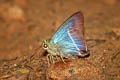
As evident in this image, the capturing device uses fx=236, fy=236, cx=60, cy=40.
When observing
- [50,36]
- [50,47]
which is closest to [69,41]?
[50,47]

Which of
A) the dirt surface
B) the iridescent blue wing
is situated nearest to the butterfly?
the iridescent blue wing

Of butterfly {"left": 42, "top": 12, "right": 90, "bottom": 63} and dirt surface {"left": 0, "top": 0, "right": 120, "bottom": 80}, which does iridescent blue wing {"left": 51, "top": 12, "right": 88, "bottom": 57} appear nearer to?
butterfly {"left": 42, "top": 12, "right": 90, "bottom": 63}

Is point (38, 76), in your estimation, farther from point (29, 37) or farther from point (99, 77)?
point (29, 37)

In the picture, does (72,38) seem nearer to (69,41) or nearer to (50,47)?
(69,41)

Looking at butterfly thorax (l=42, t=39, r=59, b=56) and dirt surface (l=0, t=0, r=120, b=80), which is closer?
dirt surface (l=0, t=0, r=120, b=80)

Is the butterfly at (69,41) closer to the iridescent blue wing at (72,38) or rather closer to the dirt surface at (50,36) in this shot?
the iridescent blue wing at (72,38)

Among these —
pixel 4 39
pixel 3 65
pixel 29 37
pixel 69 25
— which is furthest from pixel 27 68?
pixel 4 39

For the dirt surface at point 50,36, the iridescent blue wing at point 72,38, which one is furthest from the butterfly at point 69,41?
the dirt surface at point 50,36
